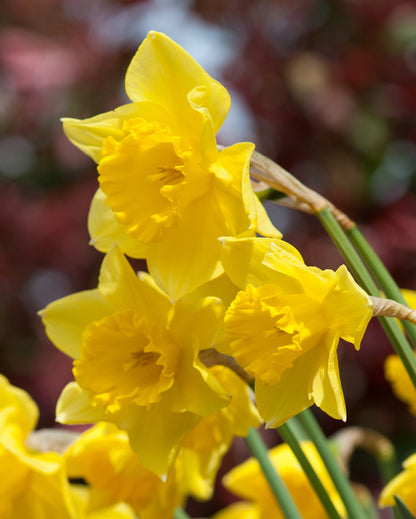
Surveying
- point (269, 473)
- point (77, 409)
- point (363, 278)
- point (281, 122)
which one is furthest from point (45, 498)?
point (281, 122)

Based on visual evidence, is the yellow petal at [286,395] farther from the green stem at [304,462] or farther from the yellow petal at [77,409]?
the yellow petal at [77,409]

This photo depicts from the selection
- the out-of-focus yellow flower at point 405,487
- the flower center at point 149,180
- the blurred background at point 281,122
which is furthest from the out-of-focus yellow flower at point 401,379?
the blurred background at point 281,122

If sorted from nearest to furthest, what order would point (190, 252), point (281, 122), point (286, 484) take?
point (190, 252) → point (286, 484) → point (281, 122)

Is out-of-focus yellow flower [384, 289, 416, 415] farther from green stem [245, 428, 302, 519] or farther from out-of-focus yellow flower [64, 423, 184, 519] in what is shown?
out-of-focus yellow flower [64, 423, 184, 519]

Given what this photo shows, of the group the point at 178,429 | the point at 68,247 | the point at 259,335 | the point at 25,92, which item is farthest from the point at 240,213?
the point at 25,92

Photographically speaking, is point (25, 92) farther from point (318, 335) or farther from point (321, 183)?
point (318, 335)

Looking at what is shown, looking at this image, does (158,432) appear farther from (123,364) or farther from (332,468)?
(332,468)

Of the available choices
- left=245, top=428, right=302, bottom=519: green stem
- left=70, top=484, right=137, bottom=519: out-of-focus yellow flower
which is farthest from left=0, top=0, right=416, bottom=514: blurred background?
left=245, top=428, right=302, bottom=519: green stem
